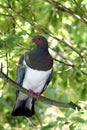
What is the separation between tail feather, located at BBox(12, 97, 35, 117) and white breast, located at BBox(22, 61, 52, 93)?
0.64ft

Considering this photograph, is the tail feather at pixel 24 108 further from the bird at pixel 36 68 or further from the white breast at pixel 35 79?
the white breast at pixel 35 79

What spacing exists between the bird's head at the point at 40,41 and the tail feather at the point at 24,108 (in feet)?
2.06

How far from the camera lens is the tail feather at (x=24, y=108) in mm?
4430

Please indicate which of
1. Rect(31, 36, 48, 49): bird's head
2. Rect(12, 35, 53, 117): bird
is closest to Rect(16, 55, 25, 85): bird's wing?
Rect(12, 35, 53, 117): bird

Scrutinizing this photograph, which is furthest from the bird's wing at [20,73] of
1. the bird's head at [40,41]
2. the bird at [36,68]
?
the bird's head at [40,41]

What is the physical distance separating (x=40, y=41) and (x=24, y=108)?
717 mm

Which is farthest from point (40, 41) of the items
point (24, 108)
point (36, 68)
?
point (24, 108)

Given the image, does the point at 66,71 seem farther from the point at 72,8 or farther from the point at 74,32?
the point at 74,32

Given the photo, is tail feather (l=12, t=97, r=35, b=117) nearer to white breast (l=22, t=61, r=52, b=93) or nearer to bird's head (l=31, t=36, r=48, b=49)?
white breast (l=22, t=61, r=52, b=93)

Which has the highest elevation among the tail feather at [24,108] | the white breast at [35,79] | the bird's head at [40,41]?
the bird's head at [40,41]

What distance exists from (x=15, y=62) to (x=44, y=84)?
589 millimetres

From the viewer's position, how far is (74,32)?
5059 mm

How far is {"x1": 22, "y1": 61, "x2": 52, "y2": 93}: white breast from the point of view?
4.20 meters

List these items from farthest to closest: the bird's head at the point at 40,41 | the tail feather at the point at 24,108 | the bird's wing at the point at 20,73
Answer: the tail feather at the point at 24,108 < the bird's head at the point at 40,41 < the bird's wing at the point at 20,73
